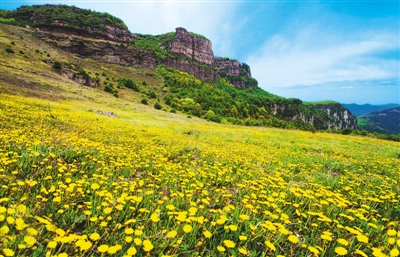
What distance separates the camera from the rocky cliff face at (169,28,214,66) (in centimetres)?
16838

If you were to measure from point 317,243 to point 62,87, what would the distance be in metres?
45.9

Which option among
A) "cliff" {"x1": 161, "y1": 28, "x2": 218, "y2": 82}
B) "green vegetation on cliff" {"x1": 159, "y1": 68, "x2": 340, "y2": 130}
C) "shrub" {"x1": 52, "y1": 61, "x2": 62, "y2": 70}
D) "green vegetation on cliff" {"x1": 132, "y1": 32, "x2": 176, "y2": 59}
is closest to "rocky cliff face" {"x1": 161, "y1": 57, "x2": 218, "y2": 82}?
"cliff" {"x1": 161, "y1": 28, "x2": 218, "y2": 82}

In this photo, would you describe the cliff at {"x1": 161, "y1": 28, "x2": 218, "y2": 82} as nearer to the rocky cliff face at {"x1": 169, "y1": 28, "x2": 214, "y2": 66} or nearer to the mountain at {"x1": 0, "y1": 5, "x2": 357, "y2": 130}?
the rocky cliff face at {"x1": 169, "y1": 28, "x2": 214, "y2": 66}

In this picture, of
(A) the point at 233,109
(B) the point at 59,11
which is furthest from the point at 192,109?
(B) the point at 59,11

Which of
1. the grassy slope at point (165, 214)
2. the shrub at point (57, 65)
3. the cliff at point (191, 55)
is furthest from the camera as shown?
the cliff at point (191, 55)

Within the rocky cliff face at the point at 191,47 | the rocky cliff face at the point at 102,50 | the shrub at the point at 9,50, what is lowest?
the shrub at the point at 9,50

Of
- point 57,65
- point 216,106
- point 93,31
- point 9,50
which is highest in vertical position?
point 93,31

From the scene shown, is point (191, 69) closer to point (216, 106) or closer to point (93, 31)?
point (216, 106)

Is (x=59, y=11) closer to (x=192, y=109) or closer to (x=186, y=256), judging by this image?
(x=192, y=109)

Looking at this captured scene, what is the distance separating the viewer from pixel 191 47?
180 m

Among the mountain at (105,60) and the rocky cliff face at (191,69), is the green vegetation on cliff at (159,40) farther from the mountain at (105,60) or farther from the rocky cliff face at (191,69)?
the mountain at (105,60)

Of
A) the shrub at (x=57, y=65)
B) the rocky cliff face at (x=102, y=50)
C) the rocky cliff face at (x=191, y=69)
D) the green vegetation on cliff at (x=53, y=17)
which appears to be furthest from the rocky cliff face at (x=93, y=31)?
the shrub at (x=57, y=65)

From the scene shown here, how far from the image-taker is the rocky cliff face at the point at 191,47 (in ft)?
552

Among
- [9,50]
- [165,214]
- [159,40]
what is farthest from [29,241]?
[159,40]
